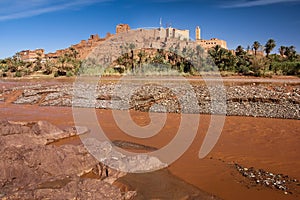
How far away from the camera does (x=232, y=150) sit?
8797 millimetres

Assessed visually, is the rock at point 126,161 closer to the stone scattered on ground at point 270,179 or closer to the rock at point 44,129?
the stone scattered on ground at point 270,179

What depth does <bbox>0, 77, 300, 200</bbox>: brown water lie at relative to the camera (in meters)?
6.16

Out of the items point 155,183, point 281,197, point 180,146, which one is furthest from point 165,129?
point 281,197

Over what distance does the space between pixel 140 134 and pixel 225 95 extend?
839 centimetres

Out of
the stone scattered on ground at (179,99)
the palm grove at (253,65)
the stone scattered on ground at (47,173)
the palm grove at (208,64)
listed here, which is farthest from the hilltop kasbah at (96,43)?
the stone scattered on ground at (47,173)

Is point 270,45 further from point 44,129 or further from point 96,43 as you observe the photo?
point 96,43

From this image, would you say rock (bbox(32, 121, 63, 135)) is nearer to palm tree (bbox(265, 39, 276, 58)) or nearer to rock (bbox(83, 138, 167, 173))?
rock (bbox(83, 138, 167, 173))

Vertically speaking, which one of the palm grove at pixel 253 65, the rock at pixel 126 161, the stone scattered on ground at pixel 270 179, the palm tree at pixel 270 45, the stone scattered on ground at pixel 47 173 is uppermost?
the palm tree at pixel 270 45

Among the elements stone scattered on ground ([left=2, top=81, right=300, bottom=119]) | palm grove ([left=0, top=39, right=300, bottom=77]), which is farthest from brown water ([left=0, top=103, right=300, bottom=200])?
palm grove ([left=0, top=39, right=300, bottom=77])

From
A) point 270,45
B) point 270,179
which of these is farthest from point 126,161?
point 270,45

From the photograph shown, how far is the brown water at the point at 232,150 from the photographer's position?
243 inches

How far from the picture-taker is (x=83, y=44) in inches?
3602

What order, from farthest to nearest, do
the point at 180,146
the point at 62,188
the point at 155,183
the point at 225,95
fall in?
the point at 225,95, the point at 180,146, the point at 155,183, the point at 62,188

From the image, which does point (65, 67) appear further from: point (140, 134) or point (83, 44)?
point (83, 44)
